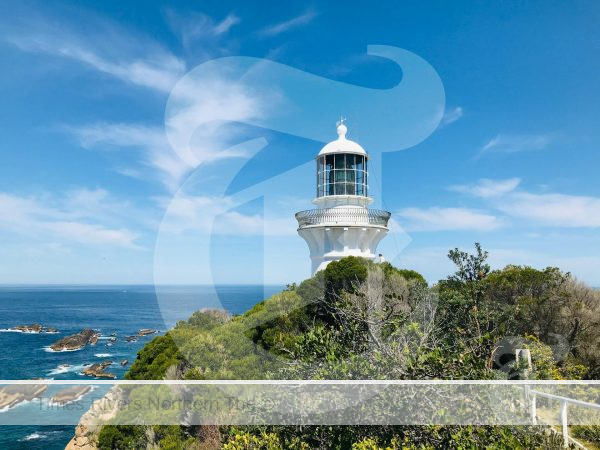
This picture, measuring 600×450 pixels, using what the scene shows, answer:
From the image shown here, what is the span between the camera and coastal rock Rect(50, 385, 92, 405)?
3671 millimetres

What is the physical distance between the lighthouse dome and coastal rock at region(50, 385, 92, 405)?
8795 millimetres

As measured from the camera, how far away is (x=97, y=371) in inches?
1034

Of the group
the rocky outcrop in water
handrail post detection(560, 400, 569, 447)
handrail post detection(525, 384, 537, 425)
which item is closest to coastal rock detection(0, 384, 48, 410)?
handrail post detection(525, 384, 537, 425)

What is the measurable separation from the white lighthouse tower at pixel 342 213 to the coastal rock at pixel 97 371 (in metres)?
18.8

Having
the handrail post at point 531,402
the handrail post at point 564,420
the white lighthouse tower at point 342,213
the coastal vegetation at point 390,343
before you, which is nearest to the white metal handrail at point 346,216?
the white lighthouse tower at point 342,213

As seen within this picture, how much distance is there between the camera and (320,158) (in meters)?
12.0

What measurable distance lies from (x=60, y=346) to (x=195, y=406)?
1428 inches

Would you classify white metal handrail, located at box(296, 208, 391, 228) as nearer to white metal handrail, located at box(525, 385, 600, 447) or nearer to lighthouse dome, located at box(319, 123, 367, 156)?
lighthouse dome, located at box(319, 123, 367, 156)

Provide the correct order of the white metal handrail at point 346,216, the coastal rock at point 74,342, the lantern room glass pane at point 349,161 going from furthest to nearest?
the coastal rock at point 74,342
the lantern room glass pane at point 349,161
the white metal handrail at point 346,216

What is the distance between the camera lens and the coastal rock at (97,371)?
25362mm

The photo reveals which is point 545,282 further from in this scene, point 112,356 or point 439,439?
point 112,356

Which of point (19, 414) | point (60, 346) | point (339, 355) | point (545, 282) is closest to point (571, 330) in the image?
point (545, 282)

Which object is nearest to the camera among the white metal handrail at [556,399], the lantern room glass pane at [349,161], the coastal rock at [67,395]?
the white metal handrail at [556,399]

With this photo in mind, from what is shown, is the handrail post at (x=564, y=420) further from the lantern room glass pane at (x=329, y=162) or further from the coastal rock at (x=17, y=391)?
the lantern room glass pane at (x=329, y=162)
